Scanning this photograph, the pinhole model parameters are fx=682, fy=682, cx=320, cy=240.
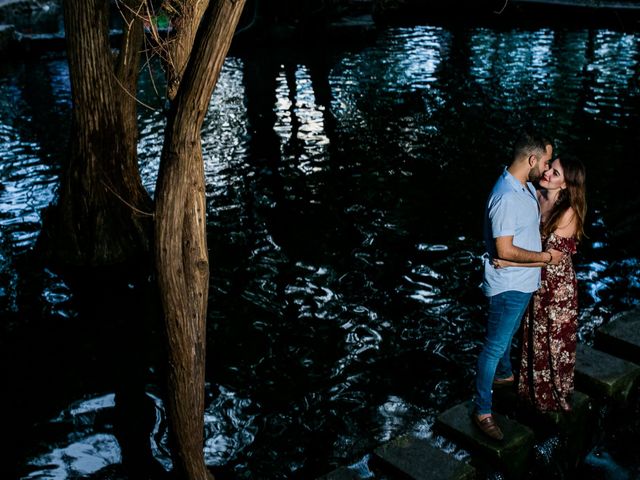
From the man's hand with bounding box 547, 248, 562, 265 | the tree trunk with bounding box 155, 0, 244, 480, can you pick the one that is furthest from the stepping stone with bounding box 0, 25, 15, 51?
the man's hand with bounding box 547, 248, 562, 265

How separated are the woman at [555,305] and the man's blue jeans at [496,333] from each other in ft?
0.93

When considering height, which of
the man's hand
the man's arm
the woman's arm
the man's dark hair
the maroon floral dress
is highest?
the man's dark hair

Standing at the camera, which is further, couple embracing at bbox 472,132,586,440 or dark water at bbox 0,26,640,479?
dark water at bbox 0,26,640,479

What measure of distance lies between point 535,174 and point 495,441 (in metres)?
2.06

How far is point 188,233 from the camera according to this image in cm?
420

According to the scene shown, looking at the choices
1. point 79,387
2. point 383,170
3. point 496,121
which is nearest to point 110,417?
point 79,387

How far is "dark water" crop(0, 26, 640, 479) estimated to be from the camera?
611 cm

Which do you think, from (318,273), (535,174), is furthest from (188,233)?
(318,273)

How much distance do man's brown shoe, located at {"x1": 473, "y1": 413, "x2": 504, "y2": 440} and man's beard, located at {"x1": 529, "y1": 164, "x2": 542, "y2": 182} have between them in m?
1.87

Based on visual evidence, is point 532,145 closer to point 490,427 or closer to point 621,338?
point 490,427

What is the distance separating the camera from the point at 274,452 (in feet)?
19.1

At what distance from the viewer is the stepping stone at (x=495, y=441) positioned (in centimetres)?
519

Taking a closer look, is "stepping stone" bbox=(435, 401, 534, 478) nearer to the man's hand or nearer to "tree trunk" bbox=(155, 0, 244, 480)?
the man's hand

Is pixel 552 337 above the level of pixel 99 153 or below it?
below
